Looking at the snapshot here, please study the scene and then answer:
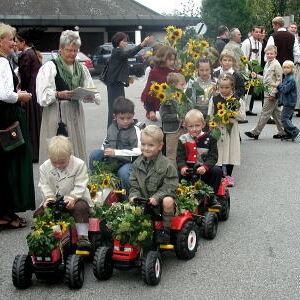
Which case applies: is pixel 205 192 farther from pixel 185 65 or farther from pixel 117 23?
pixel 117 23

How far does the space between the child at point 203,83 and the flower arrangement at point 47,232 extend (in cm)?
343

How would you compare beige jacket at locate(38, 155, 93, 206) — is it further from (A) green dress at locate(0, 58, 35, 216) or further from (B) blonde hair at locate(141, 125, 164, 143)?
(A) green dress at locate(0, 58, 35, 216)

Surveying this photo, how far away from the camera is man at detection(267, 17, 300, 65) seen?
14.3 meters

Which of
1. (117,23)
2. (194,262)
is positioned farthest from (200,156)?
(117,23)

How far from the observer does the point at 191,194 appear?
19.0 feet

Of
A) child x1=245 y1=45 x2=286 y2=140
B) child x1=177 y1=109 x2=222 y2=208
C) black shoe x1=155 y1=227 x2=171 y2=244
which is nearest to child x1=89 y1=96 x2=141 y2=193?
child x1=177 y1=109 x2=222 y2=208

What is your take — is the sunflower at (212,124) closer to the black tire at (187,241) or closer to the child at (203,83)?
the child at (203,83)

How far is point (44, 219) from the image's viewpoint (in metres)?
4.95

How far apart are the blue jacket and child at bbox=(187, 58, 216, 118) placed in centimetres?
293

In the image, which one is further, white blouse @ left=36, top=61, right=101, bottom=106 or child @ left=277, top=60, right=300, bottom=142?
child @ left=277, top=60, right=300, bottom=142

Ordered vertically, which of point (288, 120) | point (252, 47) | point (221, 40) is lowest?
point (288, 120)

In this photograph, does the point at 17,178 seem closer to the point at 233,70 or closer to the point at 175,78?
the point at 175,78

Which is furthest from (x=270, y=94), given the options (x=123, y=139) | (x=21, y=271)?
(x=21, y=271)

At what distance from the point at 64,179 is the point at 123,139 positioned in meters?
1.16
